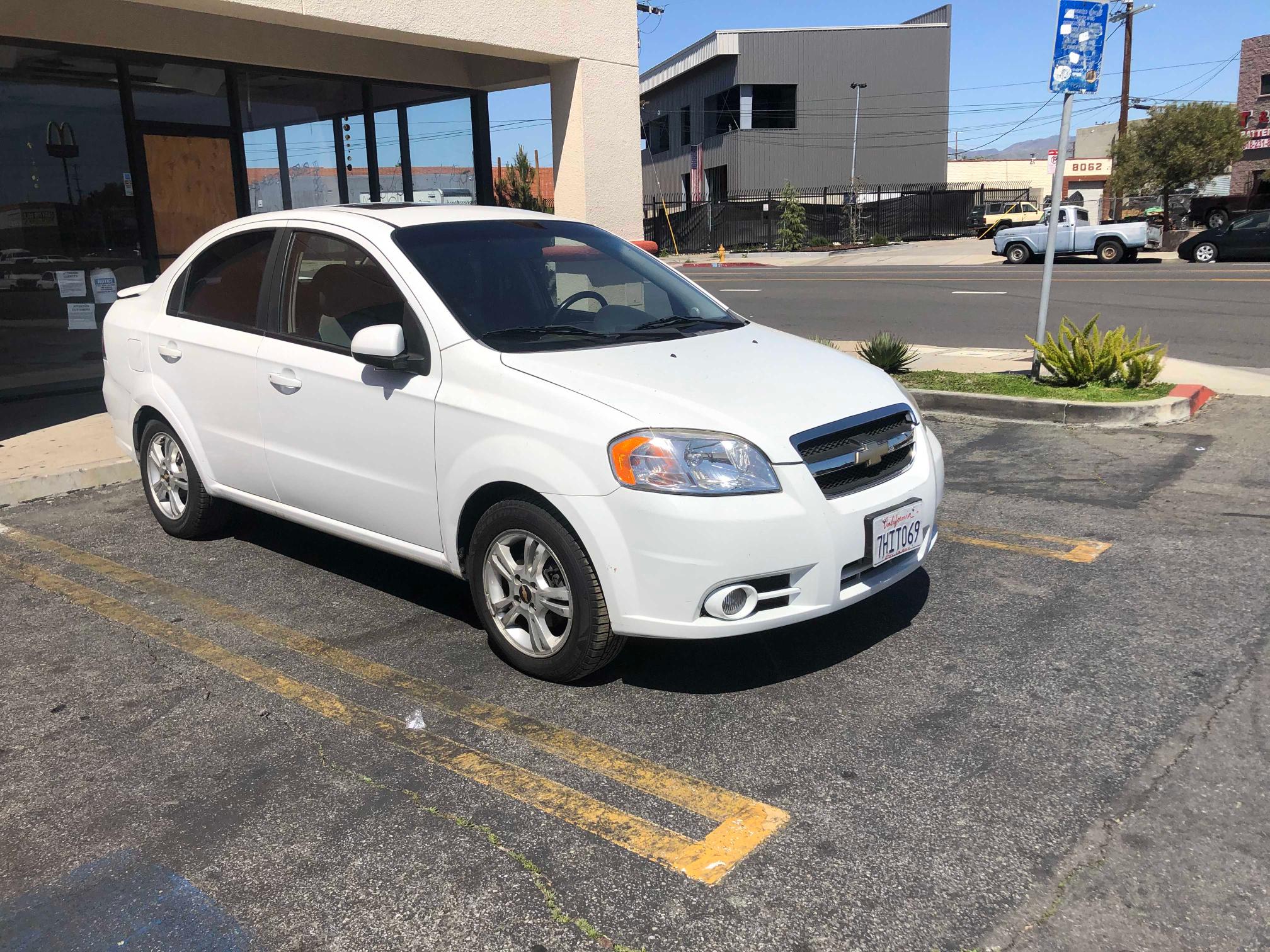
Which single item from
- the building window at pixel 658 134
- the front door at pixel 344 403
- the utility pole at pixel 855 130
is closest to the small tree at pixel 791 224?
the utility pole at pixel 855 130

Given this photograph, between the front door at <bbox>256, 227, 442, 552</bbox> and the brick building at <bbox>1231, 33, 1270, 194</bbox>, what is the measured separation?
4715 centimetres

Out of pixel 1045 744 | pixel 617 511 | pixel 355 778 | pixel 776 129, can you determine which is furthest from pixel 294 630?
pixel 776 129

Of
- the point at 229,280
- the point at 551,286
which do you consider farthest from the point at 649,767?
the point at 229,280

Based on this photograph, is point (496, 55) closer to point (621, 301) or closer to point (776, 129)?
point (621, 301)

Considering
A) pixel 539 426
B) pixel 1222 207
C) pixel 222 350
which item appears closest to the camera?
pixel 539 426

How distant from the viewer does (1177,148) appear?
118 feet

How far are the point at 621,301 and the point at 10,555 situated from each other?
367 cm

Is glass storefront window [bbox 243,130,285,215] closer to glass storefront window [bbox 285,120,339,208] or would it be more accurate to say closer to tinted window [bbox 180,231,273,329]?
glass storefront window [bbox 285,120,339,208]

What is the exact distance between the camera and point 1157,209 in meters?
47.7

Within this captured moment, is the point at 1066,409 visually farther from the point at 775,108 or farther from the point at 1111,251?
the point at 775,108

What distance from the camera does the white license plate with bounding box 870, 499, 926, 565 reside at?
3.79 metres

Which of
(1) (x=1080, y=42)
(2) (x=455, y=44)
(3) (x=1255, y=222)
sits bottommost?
(3) (x=1255, y=222)

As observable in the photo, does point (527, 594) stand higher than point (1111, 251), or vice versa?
point (1111, 251)

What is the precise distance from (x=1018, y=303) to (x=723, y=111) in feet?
127
